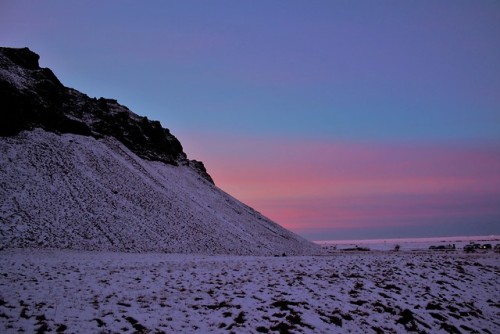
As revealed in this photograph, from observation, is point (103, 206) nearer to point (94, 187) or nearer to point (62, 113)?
point (94, 187)

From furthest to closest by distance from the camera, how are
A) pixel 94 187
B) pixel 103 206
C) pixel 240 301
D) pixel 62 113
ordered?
pixel 62 113, pixel 94 187, pixel 103 206, pixel 240 301

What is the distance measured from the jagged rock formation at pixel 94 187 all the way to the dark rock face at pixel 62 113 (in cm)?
18

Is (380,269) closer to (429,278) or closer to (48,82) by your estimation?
(429,278)

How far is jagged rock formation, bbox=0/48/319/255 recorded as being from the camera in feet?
106

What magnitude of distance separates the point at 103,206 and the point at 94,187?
4446 mm

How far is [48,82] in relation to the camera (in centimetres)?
5772

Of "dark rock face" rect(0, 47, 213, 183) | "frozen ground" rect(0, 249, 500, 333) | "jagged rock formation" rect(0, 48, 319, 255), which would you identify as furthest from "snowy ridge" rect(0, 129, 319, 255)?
"frozen ground" rect(0, 249, 500, 333)

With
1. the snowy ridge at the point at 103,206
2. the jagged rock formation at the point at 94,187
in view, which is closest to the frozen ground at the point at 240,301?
the snowy ridge at the point at 103,206

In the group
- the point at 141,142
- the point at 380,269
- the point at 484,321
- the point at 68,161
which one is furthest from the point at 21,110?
the point at 484,321

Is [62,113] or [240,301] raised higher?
[62,113]

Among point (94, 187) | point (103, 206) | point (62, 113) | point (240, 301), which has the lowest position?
point (240, 301)

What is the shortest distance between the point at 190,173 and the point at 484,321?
6321 cm

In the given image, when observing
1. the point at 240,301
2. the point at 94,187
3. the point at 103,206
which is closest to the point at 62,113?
the point at 94,187

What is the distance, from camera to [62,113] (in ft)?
176
